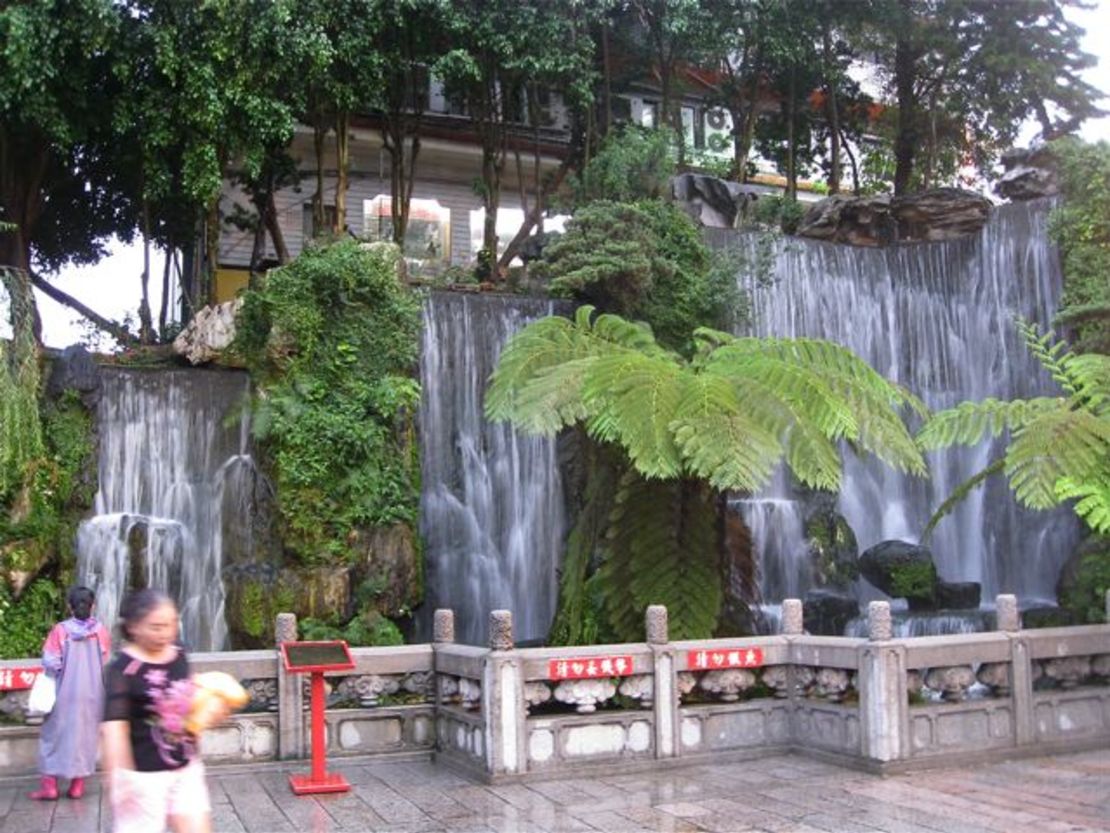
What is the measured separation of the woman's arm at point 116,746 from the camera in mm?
4766

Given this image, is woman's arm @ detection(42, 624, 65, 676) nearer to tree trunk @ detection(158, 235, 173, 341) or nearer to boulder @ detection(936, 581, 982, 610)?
boulder @ detection(936, 581, 982, 610)

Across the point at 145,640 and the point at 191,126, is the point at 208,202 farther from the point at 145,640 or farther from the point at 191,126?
the point at 145,640

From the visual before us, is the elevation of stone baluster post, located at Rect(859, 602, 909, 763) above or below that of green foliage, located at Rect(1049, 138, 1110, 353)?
below

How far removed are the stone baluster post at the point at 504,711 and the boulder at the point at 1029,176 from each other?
19.1 meters

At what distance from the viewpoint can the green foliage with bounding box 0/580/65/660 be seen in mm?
15062

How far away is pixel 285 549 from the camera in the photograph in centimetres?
1648

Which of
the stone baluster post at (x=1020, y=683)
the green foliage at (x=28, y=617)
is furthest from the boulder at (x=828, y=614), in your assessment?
the green foliage at (x=28, y=617)

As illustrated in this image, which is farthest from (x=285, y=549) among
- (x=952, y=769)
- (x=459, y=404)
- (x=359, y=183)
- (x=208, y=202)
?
(x=359, y=183)

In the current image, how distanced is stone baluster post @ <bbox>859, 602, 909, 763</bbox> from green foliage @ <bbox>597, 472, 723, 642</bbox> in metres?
1.77

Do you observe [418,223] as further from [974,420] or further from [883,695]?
[883,695]

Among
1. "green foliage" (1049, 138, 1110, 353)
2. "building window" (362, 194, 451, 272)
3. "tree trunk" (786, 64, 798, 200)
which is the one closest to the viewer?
"green foliage" (1049, 138, 1110, 353)

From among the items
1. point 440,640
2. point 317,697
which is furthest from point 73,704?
point 440,640

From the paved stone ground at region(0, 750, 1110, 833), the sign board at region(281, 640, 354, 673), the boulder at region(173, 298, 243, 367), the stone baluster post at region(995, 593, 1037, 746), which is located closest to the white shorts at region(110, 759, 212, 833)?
the paved stone ground at region(0, 750, 1110, 833)

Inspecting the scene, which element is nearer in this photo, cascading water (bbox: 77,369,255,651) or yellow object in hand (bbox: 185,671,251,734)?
yellow object in hand (bbox: 185,671,251,734)
